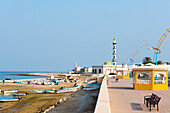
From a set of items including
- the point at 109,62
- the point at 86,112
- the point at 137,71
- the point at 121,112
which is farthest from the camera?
the point at 109,62

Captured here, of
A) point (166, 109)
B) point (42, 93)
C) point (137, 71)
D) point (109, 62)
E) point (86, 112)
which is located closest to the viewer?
point (166, 109)

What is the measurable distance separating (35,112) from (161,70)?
36.6 ft

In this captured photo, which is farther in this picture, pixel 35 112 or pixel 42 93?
pixel 42 93

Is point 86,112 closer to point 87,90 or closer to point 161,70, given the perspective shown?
point 161,70

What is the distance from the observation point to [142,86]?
2022 centimetres

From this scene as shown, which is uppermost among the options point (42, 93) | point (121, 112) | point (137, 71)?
point (137, 71)

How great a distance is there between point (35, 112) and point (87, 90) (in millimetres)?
16313

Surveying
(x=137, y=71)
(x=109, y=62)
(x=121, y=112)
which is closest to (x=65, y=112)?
(x=137, y=71)

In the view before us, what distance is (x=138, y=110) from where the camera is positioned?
10727 millimetres

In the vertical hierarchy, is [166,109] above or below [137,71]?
below

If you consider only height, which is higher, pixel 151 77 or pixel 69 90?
pixel 151 77

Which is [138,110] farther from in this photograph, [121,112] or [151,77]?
[151,77]

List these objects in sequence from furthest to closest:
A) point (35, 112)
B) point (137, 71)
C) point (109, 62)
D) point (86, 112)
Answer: point (109, 62), point (137, 71), point (35, 112), point (86, 112)

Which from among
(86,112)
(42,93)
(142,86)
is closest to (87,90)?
(42,93)
